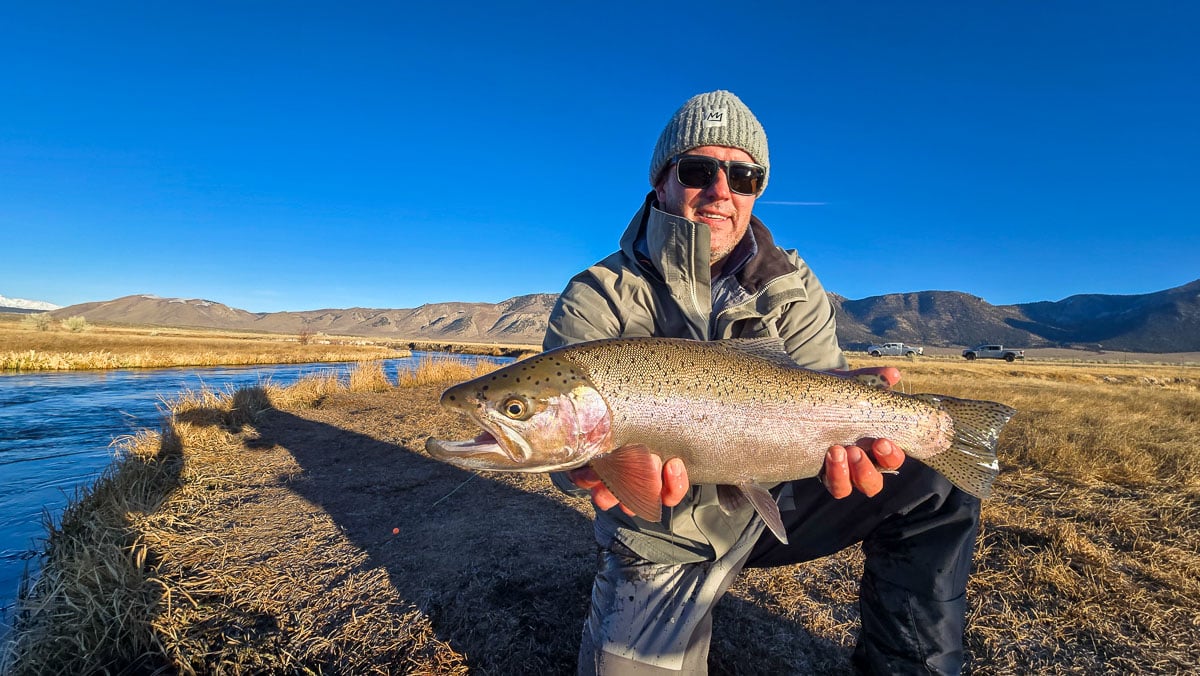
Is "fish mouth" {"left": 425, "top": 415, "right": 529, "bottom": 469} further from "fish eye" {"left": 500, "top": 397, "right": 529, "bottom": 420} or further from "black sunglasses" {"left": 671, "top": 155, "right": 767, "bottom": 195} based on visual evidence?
"black sunglasses" {"left": 671, "top": 155, "right": 767, "bottom": 195}

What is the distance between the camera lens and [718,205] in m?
3.73

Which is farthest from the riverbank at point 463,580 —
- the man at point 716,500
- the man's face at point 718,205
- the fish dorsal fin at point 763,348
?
the man's face at point 718,205

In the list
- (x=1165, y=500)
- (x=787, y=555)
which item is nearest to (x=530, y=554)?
(x=787, y=555)

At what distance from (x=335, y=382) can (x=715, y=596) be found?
49.4 ft

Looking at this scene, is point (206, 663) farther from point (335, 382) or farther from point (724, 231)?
point (335, 382)

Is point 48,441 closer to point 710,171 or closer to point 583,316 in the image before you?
point 583,316

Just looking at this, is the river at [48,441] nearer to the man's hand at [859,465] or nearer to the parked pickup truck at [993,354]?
the man's hand at [859,465]

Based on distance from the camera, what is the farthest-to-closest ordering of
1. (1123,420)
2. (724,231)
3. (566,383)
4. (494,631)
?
1. (1123,420)
2. (724,231)
3. (494,631)
4. (566,383)

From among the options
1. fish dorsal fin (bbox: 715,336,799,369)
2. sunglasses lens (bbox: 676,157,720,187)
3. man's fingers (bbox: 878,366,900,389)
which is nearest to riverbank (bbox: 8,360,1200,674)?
man's fingers (bbox: 878,366,900,389)

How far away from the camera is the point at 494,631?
3.25 meters

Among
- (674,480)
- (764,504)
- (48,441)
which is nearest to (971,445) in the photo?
(764,504)

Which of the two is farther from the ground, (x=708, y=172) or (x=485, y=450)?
(x=708, y=172)

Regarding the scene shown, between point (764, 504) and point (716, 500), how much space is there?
522 millimetres

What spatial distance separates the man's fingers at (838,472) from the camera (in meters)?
2.81
